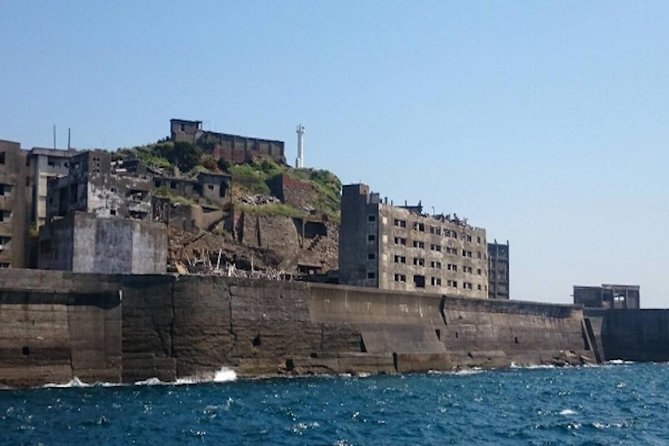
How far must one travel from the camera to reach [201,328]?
4575 centimetres

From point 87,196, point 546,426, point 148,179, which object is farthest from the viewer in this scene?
point 148,179

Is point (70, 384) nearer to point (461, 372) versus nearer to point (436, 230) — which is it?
point (461, 372)

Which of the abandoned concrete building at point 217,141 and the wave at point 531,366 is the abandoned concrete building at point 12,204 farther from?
the abandoned concrete building at point 217,141

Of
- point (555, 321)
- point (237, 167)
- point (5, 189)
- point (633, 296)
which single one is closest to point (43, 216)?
point (5, 189)

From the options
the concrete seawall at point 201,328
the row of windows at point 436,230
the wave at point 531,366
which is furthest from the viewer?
the row of windows at point 436,230

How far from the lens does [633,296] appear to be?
10631 centimetres

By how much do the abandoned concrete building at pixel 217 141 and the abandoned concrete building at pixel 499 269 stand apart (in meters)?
29.5

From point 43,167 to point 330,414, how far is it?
52007 millimetres

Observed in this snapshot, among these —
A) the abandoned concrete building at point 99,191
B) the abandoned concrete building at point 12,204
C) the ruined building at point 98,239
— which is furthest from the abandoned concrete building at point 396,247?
the abandoned concrete building at point 12,204

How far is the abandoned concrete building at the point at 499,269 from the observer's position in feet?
374

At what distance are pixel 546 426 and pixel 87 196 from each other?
39.7m

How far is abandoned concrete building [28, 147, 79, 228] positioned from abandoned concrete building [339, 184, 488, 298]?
23075mm

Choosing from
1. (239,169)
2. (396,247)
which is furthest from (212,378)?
(239,169)

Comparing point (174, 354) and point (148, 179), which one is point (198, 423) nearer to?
point (174, 354)
